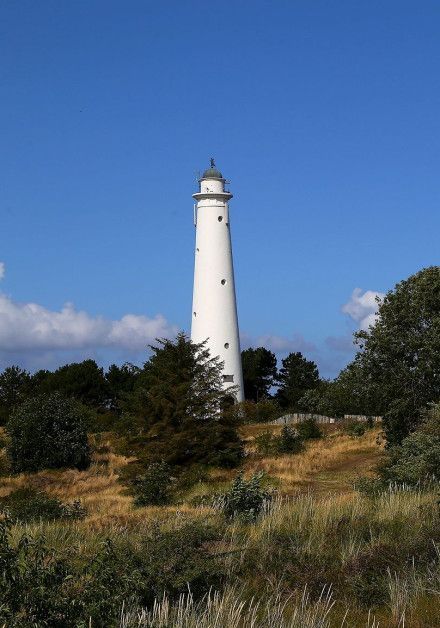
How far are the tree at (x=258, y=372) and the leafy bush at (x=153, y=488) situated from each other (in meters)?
36.0

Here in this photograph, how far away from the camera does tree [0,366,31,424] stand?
181 ft

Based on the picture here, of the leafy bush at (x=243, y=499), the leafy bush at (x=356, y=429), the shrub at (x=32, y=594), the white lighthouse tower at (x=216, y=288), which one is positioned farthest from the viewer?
the white lighthouse tower at (x=216, y=288)

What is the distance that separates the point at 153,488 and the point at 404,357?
8709mm

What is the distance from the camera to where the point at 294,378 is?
6281 cm

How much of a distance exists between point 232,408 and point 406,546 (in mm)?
22783

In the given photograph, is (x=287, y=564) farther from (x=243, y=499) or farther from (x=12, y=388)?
(x=12, y=388)

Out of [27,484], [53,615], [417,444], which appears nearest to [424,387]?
[417,444]

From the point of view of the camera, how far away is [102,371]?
61.0m

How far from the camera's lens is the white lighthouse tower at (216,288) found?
46500 mm

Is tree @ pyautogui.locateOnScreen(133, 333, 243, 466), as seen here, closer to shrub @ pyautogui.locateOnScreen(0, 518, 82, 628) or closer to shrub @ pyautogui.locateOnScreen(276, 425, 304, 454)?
shrub @ pyautogui.locateOnScreen(276, 425, 304, 454)

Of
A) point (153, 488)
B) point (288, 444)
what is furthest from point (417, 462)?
point (288, 444)

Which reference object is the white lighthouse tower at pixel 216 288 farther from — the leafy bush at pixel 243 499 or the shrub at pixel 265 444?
the leafy bush at pixel 243 499

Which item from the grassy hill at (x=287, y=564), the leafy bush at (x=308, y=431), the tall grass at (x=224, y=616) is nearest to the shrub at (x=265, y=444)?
the leafy bush at (x=308, y=431)

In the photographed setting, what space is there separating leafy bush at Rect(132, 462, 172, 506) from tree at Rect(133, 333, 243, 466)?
17.5ft
